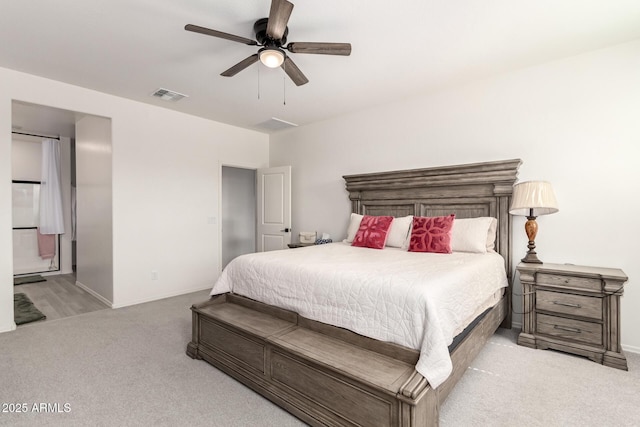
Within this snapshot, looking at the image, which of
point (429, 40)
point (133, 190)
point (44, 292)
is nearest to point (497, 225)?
point (429, 40)

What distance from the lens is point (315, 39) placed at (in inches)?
103

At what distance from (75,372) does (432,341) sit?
2593mm

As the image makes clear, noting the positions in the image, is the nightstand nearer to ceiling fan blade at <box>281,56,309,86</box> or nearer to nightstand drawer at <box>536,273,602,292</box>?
nightstand drawer at <box>536,273,602,292</box>

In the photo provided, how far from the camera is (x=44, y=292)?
468cm

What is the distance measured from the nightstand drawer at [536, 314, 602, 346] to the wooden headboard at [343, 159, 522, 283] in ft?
1.95

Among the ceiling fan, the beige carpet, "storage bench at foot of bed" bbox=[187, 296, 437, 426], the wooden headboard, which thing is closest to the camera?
"storage bench at foot of bed" bbox=[187, 296, 437, 426]

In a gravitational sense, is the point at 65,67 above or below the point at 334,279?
above

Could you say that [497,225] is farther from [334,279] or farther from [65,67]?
[65,67]

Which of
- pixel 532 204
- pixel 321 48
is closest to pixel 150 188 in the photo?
pixel 321 48

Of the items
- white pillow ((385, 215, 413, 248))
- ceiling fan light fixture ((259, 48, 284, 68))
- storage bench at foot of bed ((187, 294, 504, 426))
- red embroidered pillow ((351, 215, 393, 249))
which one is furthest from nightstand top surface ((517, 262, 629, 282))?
ceiling fan light fixture ((259, 48, 284, 68))

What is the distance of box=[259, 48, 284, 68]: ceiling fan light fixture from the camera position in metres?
2.27

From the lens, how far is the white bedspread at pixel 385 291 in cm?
162

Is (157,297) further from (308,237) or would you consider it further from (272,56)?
(272,56)

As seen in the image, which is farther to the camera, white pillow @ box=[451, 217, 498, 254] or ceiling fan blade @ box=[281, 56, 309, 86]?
white pillow @ box=[451, 217, 498, 254]
